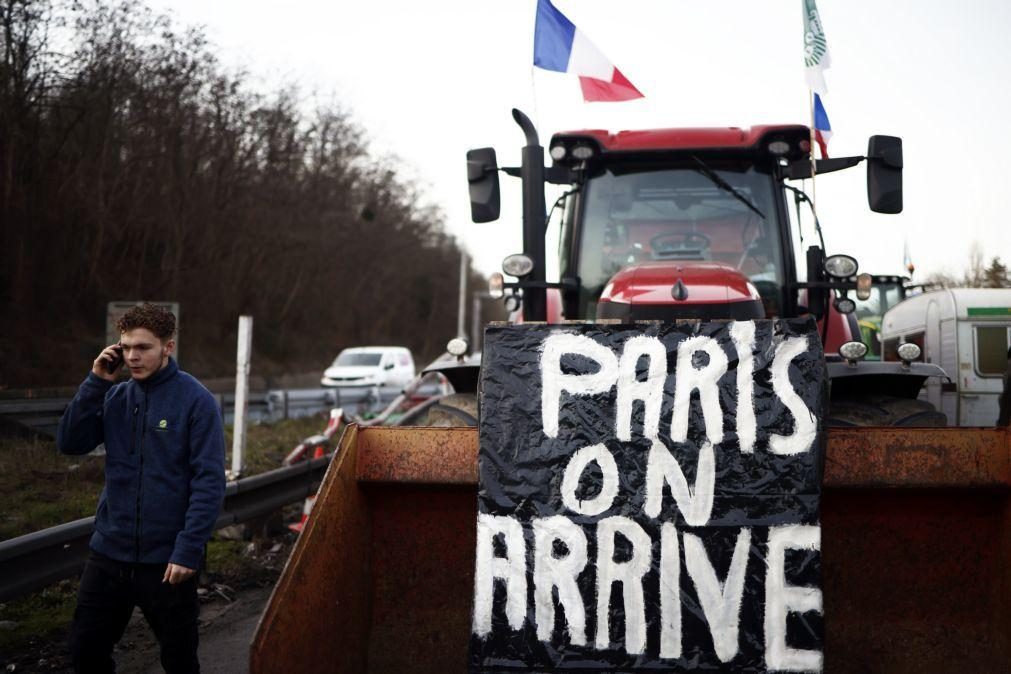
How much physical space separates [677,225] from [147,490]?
11.8 feet

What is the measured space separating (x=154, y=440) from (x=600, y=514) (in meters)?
1.80

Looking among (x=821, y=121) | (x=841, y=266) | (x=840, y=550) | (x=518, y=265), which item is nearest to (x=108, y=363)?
(x=518, y=265)

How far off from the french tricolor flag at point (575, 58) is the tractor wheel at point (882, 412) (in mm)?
3565

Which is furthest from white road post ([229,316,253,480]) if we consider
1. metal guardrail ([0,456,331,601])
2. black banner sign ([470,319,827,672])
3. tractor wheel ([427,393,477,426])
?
black banner sign ([470,319,827,672])

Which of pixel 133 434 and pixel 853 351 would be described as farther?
pixel 853 351

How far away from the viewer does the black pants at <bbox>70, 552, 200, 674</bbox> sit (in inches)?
144

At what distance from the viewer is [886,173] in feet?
17.5

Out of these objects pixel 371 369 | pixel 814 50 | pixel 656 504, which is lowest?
pixel 656 504

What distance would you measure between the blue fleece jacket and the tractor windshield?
2.96 m

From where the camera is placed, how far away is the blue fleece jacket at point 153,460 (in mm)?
3705

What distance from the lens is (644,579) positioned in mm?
3504

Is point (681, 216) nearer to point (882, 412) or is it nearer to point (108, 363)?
point (882, 412)

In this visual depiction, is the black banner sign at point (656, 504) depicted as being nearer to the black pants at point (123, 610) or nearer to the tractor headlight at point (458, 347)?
the black pants at point (123, 610)

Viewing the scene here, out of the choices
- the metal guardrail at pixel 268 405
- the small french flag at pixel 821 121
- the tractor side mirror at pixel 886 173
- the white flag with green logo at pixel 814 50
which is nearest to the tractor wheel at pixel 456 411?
the tractor side mirror at pixel 886 173
